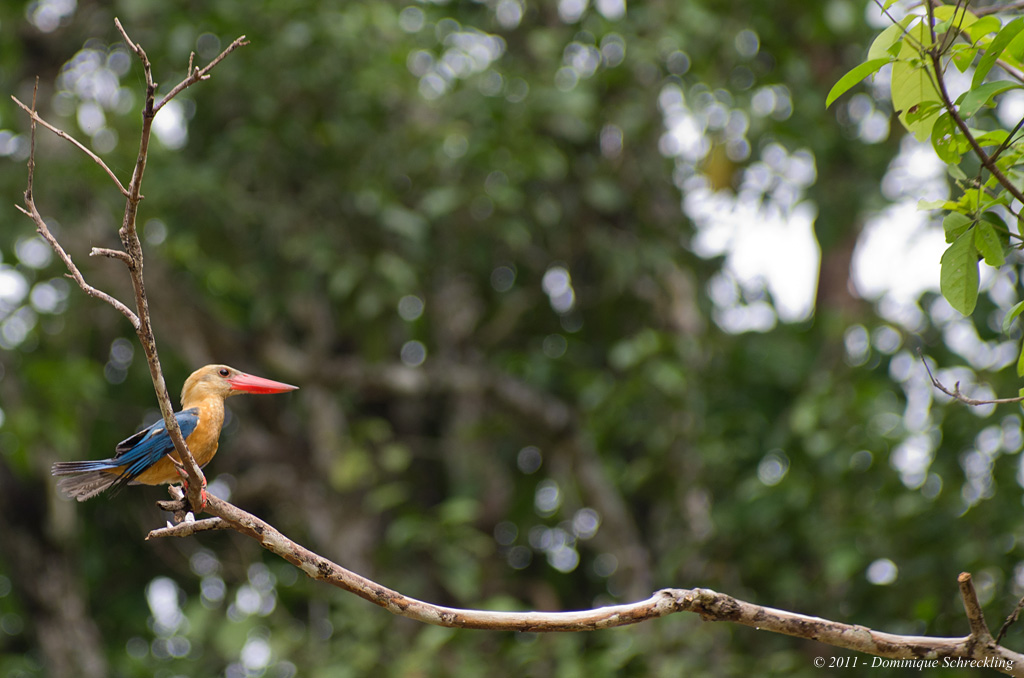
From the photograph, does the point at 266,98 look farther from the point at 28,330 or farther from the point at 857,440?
the point at 857,440

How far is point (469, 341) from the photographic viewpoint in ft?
20.7

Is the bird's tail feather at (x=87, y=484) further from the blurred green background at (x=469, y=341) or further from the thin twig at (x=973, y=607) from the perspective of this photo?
the blurred green background at (x=469, y=341)

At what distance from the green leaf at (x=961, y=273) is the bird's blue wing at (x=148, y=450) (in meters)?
1.60

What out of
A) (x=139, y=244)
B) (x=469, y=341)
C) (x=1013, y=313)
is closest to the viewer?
(x=139, y=244)

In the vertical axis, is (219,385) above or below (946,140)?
below

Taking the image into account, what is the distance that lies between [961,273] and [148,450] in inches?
68.0

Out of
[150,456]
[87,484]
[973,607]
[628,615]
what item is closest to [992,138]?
[973,607]

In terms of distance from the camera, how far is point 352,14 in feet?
17.7

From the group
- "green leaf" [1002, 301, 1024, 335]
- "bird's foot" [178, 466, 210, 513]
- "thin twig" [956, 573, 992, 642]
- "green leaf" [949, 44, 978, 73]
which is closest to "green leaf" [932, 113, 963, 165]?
"green leaf" [949, 44, 978, 73]

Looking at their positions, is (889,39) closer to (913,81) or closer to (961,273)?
(913,81)

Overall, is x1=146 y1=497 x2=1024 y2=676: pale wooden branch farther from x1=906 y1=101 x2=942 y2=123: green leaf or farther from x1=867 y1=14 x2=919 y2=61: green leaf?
x1=867 y1=14 x2=919 y2=61: green leaf

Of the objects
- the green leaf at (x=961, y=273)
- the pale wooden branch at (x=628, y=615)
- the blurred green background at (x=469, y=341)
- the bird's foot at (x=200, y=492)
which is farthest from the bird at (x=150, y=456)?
the blurred green background at (x=469, y=341)

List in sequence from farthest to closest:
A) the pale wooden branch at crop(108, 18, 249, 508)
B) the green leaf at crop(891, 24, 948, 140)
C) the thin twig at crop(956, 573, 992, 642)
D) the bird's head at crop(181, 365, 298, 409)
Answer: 1. the bird's head at crop(181, 365, 298, 409)
2. the green leaf at crop(891, 24, 948, 140)
3. the thin twig at crop(956, 573, 992, 642)
4. the pale wooden branch at crop(108, 18, 249, 508)

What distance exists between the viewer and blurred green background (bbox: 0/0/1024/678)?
4.90 meters
